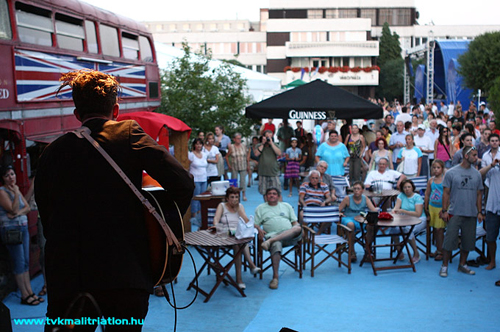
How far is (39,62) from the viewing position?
8.05 m

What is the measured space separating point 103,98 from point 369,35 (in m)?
68.1

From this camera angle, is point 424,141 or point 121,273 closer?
point 121,273

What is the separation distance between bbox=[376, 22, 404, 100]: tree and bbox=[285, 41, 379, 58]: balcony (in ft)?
8.01

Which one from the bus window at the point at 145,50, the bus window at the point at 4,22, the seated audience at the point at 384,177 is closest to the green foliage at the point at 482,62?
the seated audience at the point at 384,177

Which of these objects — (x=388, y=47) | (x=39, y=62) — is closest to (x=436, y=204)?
(x=39, y=62)

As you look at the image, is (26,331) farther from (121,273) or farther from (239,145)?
(239,145)

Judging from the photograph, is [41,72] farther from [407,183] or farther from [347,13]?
[347,13]

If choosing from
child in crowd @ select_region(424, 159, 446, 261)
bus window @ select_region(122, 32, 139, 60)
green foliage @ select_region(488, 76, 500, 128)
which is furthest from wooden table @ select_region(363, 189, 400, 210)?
bus window @ select_region(122, 32, 139, 60)

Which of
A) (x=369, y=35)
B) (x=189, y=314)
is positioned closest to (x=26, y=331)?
(x=189, y=314)

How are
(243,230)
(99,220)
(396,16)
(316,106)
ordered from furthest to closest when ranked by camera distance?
(396,16)
(316,106)
(243,230)
(99,220)

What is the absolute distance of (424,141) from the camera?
47.1 ft

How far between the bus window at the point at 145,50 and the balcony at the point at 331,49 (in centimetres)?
4797

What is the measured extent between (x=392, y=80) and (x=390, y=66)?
209cm

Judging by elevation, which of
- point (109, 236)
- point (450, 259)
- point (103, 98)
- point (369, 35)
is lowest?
point (450, 259)
